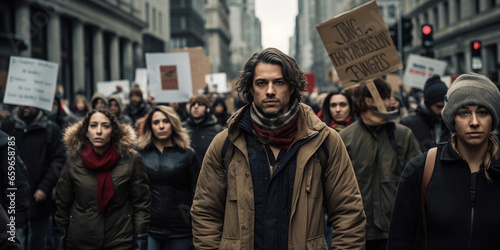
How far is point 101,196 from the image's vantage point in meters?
5.29

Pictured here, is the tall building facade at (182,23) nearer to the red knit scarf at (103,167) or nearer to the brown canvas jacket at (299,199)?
the red knit scarf at (103,167)

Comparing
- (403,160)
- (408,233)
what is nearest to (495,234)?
(408,233)

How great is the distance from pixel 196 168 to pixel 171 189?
1.11 feet

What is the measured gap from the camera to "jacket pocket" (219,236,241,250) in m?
3.45

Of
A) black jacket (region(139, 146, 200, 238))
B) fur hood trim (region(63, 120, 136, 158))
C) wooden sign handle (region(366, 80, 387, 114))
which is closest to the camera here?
fur hood trim (region(63, 120, 136, 158))

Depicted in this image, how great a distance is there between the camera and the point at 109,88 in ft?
65.6

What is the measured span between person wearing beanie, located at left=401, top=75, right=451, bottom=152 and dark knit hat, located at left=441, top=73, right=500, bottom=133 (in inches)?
113

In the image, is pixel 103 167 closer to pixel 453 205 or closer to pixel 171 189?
pixel 171 189

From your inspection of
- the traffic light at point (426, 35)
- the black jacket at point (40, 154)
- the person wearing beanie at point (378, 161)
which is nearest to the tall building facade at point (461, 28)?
the traffic light at point (426, 35)

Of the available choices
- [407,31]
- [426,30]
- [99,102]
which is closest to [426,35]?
[426,30]

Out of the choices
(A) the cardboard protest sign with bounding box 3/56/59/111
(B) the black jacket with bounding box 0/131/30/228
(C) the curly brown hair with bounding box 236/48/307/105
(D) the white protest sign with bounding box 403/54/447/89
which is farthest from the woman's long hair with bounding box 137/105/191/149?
(D) the white protest sign with bounding box 403/54/447/89

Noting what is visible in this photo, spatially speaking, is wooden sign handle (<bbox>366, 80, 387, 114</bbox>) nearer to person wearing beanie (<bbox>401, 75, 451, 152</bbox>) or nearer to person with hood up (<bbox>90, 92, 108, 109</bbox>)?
person wearing beanie (<bbox>401, 75, 451, 152</bbox>)

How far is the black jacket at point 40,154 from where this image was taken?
7211 millimetres

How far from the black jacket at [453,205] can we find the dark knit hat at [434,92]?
2969mm
